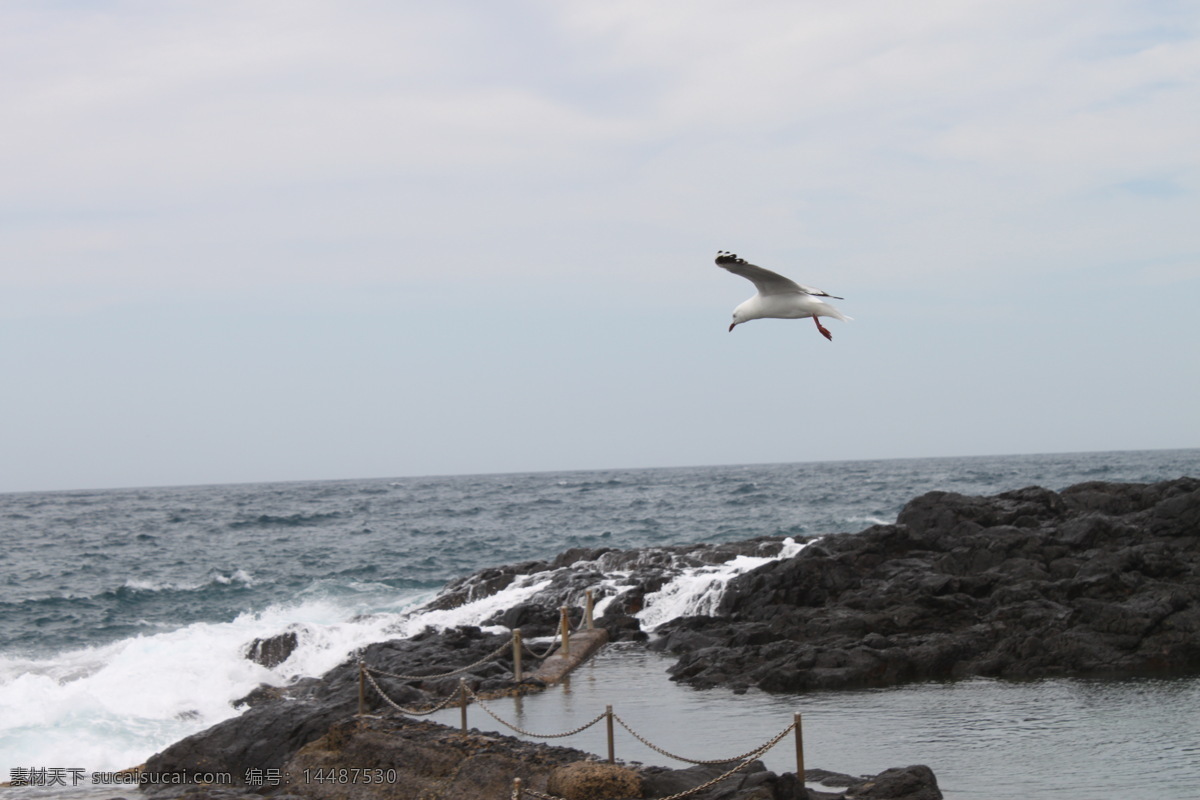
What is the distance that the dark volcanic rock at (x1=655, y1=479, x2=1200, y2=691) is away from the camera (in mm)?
14852

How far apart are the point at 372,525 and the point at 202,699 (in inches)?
1387

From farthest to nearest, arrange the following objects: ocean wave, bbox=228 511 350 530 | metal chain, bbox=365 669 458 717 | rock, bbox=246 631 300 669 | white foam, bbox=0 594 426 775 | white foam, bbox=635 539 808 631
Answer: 1. ocean wave, bbox=228 511 350 530
2. white foam, bbox=635 539 808 631
3. rock, bbox=246 631 300 669
4. white foam, bbox=0 594 426 775
5. metal chain, bbox=365 669 458 717

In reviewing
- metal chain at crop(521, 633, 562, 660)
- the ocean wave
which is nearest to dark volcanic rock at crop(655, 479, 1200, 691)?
metal chain at crop(521, 633, 562, 660)

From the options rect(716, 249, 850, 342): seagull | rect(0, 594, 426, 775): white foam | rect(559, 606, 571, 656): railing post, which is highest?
rect(716, 249, 850, 342): seagull

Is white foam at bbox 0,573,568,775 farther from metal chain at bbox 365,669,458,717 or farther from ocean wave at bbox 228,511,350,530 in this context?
ocean wave at bbox 228,511,350,530

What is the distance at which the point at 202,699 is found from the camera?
17875mm

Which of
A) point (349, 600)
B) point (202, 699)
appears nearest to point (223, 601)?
point (349, 600)

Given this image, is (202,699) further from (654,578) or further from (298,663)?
(654,578)

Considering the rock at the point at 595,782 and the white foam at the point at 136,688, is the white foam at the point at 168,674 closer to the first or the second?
the white foam at the point at 136,688

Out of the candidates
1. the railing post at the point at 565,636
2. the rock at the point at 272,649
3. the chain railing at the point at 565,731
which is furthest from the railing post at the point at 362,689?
the rock at the point at 272,649

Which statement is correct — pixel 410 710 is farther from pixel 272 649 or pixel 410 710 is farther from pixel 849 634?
pixel 272 649

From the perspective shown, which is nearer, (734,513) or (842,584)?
(842,584)

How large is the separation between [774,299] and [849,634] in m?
7.93

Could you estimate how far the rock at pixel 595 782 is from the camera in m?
9.02
